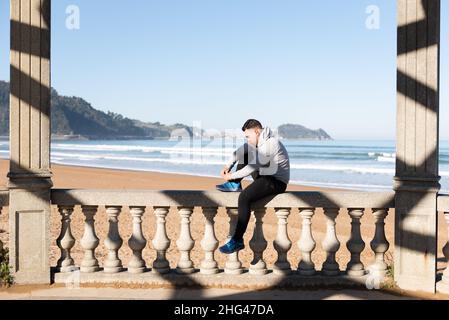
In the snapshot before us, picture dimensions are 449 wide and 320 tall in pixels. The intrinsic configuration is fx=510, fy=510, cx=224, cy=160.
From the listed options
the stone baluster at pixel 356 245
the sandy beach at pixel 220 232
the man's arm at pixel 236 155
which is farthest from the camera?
the sandy beach at pixel 220 232

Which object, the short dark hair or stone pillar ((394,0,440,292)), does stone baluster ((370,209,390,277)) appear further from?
the short dark hair

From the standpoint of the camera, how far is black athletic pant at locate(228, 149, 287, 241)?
16.0 feet

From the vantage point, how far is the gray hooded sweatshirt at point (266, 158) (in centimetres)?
482

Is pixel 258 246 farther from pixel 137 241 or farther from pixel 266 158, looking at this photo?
pixel 137 241

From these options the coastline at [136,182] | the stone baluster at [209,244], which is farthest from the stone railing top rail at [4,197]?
the coastline at [136,182]

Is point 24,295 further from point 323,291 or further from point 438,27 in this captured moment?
point 438,27

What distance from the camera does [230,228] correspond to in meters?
5.19

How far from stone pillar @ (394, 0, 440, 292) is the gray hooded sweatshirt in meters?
1.14

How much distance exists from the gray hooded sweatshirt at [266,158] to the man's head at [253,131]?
6cm

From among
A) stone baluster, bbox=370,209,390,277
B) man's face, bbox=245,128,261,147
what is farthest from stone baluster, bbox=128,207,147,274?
stone baluster, bbox=370,209,390,277

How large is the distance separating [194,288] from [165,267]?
1.25 feet

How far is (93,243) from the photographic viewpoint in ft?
17.3

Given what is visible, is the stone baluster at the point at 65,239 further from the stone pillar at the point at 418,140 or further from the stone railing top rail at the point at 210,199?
the stone pillar at the point at 418,140
